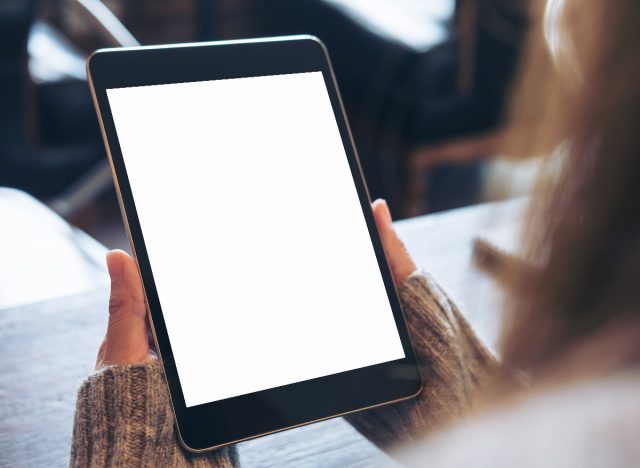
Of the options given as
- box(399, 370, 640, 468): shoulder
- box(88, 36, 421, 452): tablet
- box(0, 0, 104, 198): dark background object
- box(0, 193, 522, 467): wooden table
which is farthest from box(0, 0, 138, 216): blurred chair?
box(399, 370, 640, 468): shoulder

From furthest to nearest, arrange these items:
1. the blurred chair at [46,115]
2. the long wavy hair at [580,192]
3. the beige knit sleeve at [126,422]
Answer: the blurred chair at [46,115], the beige knit sleeve at [126,422], the long wavy hair at [580,192]

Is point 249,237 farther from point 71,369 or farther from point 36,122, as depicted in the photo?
point 36,122

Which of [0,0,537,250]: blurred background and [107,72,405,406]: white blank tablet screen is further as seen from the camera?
[0,0,537,250]: blurred background

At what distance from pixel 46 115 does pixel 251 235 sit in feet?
4.33

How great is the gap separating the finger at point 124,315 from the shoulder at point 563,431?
8.2 inches

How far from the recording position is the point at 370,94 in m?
1.77

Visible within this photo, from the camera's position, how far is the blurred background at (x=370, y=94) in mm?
1610

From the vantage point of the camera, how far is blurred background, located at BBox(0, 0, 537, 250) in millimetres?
1610

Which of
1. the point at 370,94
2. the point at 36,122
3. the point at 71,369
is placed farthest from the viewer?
the point at 370,94

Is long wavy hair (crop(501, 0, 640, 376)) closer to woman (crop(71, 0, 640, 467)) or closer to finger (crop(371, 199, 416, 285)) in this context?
woman (crop(71, 0, 640, 467))

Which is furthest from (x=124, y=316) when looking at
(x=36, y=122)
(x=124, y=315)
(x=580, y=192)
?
(x=36, y=122)

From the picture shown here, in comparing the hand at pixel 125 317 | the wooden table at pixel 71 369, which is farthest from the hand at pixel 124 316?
the wooden table at pixel 71 369

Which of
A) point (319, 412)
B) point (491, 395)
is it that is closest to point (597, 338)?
point (491, 395)

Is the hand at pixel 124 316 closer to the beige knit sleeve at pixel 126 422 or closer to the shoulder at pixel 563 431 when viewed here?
the beige knit sleeve at pixel 126 422
